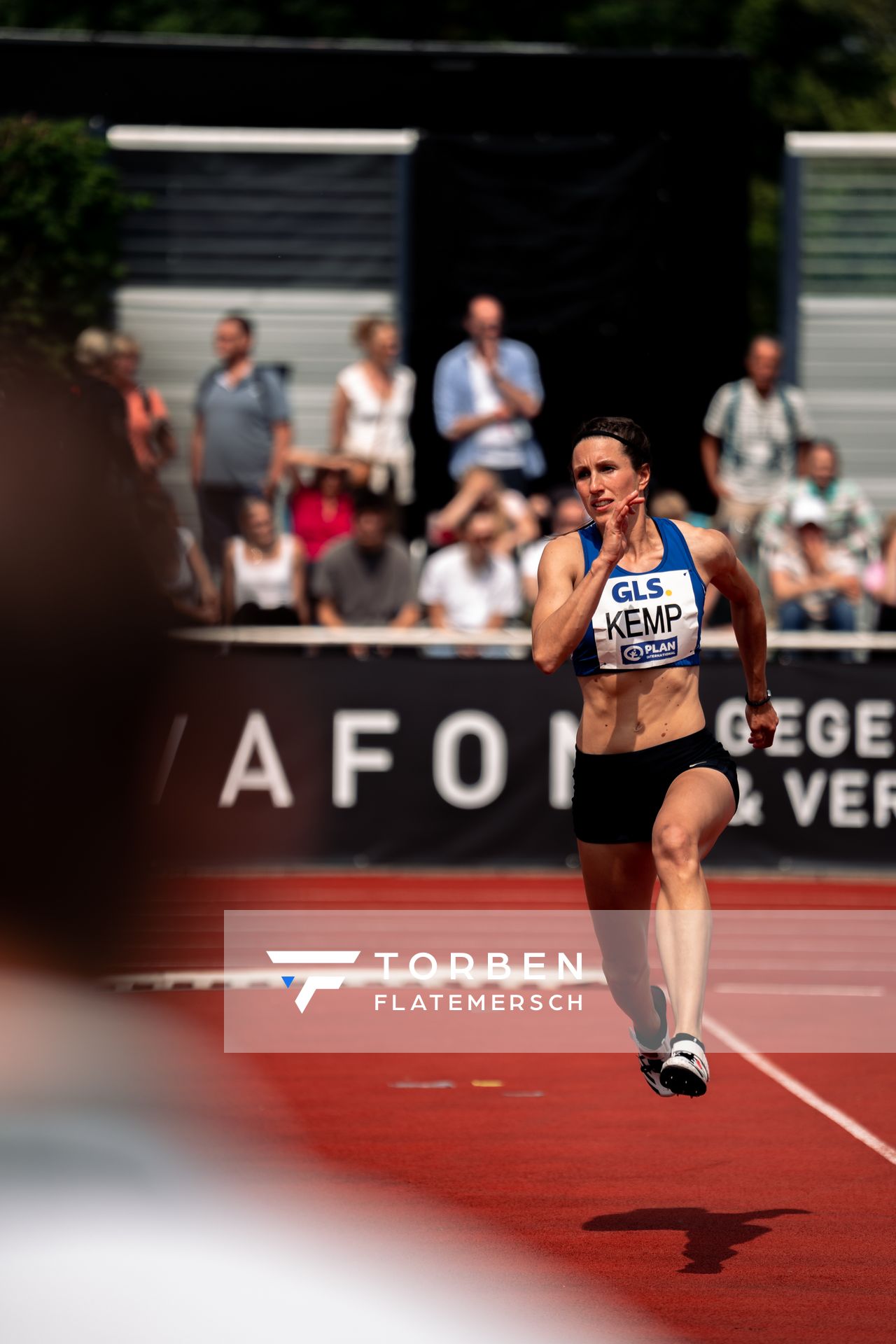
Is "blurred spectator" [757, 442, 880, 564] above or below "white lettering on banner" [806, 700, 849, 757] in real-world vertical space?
above

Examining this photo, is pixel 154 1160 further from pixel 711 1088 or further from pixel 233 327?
pixel 233 327

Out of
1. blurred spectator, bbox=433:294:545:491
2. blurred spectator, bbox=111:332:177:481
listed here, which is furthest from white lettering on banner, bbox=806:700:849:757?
blurred spectator, bbox=111:332:177:481

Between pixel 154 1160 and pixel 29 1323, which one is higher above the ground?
pixel 154 1160

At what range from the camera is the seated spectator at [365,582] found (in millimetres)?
16484

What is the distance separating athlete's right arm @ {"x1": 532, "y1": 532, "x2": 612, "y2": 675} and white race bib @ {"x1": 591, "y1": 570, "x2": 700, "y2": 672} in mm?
151

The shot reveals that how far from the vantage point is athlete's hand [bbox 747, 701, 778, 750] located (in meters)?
7.29

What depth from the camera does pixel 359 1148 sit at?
7.80 metres

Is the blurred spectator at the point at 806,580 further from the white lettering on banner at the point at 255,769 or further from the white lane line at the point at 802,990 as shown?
the white lane line at the point at 802,990

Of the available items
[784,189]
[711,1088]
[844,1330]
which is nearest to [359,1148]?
[711,1088]

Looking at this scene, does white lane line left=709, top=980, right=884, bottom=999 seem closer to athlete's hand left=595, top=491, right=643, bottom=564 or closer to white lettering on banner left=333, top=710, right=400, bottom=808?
white lettering on banner left=333, top=710, right=400, bottom=808

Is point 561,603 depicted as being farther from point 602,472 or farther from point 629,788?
point 629,788

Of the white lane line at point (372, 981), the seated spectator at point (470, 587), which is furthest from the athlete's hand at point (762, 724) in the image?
the seated spectator at point (470, 587)

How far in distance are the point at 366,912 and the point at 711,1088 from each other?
17.2 feet

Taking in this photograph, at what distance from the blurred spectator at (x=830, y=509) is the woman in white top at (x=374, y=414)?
2.91m
